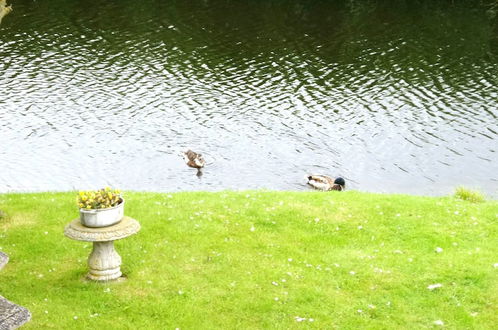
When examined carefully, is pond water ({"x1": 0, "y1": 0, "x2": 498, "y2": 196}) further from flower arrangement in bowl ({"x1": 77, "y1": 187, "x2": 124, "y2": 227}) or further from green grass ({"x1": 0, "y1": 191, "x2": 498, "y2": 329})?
flower arrangement in bowl ({"x1": 77, "y1": 187, "x2": 124, "y2": 227})

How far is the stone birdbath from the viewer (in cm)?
1888

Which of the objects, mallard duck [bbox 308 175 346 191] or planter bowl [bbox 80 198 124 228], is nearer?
planter bowl [bbox 80 198 124 228]

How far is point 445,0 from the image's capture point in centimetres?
8125

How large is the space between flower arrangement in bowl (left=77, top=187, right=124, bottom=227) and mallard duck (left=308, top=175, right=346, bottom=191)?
16822mm

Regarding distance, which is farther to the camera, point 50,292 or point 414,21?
point 414,21

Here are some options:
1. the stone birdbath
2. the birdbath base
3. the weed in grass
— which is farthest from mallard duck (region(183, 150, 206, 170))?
the birdbath base

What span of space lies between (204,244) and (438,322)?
295 inches

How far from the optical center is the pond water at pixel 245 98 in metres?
38.8

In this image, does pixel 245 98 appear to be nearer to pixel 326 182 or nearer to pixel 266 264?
pixel 326 182

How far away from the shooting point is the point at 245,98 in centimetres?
4897

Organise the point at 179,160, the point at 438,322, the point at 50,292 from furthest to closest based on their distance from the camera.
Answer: the point at 179,160, the point at 50,292, the point at 438,322

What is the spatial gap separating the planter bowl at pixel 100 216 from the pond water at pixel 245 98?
17177 millimetres

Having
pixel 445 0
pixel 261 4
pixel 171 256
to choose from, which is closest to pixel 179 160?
pixel 171 256

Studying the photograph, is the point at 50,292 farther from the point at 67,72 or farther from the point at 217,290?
the point at 67,72
